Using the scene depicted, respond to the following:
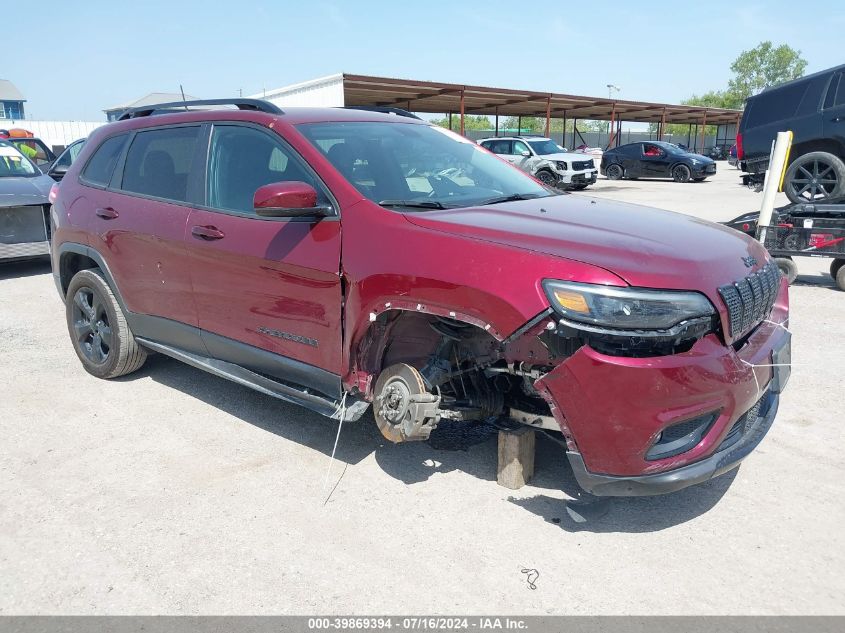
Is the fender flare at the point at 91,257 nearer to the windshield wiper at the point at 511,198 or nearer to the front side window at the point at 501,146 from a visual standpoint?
the windshield wiper at the point at 511,198

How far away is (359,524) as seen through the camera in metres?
3.21

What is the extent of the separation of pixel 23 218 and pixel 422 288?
7938 mm

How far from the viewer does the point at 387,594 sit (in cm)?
271

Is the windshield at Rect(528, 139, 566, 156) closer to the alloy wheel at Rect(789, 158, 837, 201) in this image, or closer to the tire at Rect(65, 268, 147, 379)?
the alloy wheel at Rect(789, 158, 837, 201)

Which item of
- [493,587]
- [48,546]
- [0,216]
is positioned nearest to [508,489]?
[493,587]

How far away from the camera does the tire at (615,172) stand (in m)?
29.0

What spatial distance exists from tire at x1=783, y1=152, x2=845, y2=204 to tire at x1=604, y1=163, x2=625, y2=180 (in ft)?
62.1

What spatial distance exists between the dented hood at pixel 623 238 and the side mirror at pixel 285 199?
0.52 m

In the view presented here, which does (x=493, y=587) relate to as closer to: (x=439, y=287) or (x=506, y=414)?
(x=506, y=414)

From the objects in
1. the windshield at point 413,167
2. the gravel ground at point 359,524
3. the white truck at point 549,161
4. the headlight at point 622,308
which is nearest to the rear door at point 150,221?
the gravel ground at point 359,524

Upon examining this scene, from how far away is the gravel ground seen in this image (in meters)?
2.69

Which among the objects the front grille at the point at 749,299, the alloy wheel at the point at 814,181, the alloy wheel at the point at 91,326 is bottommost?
the alloy wheel at the point at 91,326

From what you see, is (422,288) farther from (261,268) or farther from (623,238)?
(261,268)

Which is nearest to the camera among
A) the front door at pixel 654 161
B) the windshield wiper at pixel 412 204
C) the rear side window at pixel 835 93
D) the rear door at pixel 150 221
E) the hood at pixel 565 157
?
the windshield wiper at pixel 412 204
